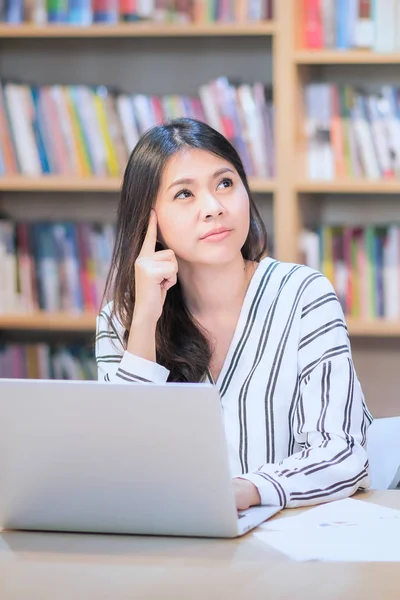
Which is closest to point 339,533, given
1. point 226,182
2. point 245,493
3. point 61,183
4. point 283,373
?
point 245,493

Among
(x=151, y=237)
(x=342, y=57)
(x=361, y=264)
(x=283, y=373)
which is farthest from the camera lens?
(x=361, y=264)

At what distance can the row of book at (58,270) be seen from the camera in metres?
3.33

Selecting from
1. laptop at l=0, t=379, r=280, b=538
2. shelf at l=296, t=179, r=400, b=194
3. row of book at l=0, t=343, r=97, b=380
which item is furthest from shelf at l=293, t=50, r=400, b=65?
laptop at l=0, t=379, r=280, b=538

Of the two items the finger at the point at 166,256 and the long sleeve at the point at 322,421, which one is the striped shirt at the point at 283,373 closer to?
the long sleeve at the point at 322,421

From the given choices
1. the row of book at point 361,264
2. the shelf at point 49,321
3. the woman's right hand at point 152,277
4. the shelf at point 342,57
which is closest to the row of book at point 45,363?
the shelf at point 49,321

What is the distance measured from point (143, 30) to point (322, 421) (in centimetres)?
194

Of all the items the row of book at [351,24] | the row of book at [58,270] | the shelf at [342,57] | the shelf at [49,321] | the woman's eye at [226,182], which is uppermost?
the row of book at [351,24]

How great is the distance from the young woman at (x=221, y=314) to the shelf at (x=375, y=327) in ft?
4.40

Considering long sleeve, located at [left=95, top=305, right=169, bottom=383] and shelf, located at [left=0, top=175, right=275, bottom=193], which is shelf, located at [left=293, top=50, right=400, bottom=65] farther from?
long sleeve, located at [left=95, top=305, right=169, bottom=383]

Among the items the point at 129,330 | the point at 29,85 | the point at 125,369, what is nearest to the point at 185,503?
the point at 125,369

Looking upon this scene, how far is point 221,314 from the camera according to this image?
5.97ft

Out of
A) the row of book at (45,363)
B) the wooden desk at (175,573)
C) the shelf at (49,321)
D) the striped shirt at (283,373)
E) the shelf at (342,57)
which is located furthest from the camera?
the row of book at (45,363)

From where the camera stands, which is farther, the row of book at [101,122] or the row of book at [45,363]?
the row of book at [45,363]

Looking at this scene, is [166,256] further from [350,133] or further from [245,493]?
[350,133]
